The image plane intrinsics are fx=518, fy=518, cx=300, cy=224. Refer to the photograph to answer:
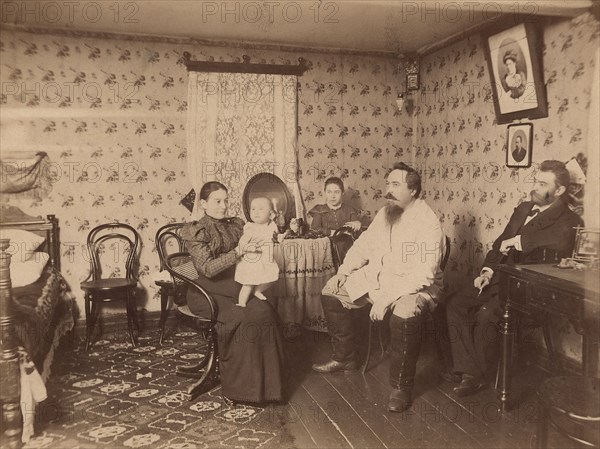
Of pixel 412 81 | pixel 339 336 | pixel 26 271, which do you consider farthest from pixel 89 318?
pixel 412 81

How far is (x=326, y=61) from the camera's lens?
226 inches

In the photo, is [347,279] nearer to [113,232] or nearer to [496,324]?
[496,324]

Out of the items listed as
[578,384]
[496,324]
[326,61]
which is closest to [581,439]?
[578,384]

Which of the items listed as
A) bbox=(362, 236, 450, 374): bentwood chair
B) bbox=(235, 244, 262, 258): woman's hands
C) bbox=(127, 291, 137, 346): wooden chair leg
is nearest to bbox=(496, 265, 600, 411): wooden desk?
bbox=(362, 236, 450, 374): bentwood chair

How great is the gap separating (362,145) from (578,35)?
8.60 ft

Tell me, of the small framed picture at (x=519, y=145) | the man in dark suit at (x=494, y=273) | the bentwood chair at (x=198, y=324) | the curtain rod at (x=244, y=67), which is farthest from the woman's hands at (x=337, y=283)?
the curtain rod at (x=244, y=67)

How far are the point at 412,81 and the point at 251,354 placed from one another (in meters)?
3.93

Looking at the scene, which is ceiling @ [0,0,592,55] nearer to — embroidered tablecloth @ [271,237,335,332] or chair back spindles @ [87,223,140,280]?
chair back spindles @ [87,223,140,280]

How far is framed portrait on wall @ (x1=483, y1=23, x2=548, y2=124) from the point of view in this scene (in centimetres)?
404

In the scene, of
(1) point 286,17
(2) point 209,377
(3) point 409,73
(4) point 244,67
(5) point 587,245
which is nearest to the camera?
(5) point 587,245

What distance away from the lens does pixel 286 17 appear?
462cm

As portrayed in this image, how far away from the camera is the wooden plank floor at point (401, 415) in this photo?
2.86 m

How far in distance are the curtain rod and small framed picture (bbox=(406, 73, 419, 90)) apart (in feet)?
3.92

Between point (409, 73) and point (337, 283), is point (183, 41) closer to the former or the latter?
point (409, 73)
